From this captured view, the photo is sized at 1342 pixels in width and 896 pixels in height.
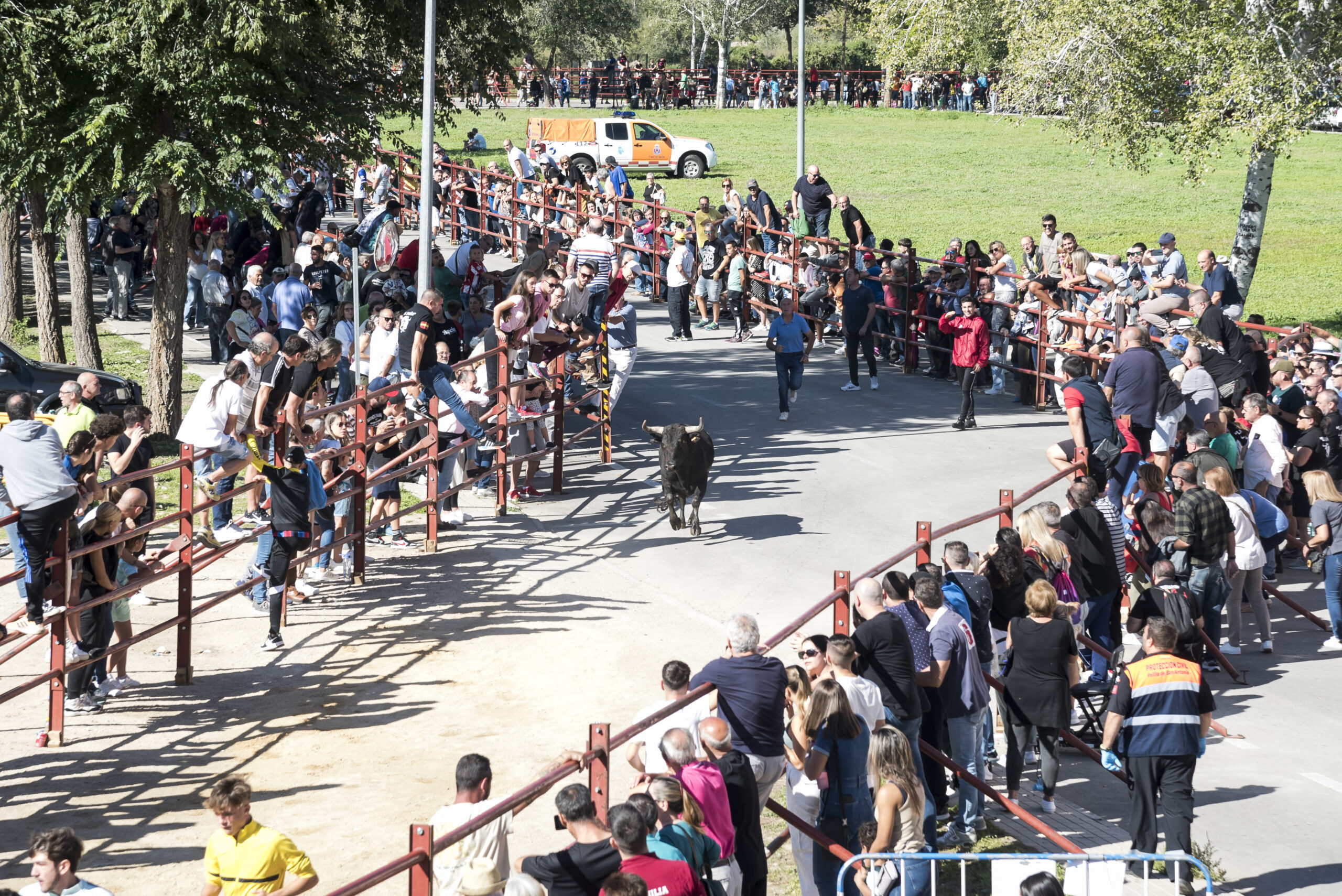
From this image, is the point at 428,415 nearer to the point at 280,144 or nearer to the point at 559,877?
the point at 280,144

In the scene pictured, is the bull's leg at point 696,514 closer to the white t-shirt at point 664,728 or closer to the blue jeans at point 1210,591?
the blue jeans at point 1210,591

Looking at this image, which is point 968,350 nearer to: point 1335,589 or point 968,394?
point 968,394

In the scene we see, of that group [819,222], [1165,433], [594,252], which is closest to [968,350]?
[1165,433]

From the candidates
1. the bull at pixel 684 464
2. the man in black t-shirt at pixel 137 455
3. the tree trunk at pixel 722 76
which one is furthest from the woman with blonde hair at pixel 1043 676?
the tree trunk at pixel 722 76

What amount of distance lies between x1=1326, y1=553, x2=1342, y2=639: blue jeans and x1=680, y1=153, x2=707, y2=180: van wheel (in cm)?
3261

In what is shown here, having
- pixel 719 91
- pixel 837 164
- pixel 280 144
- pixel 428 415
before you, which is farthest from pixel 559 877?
pixel 719 91

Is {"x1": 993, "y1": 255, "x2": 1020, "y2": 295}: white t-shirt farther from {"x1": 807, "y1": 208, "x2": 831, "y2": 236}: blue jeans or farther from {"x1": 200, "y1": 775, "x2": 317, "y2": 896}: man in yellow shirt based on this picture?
{"x1": 200, "y1": 775, "x2": 317, "y2": 896}: man in yellow shirt

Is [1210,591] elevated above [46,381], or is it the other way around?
[46,381]

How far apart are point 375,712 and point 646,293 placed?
55.7 ft

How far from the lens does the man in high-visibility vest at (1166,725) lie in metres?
8.50

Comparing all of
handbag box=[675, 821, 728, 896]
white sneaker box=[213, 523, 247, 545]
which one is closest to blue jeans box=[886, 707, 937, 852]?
handbag box=[675, 821, 728, 896]

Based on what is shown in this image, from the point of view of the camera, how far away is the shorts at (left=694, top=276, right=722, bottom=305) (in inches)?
939

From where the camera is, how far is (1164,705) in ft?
27.9

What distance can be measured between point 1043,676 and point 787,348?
918cm
